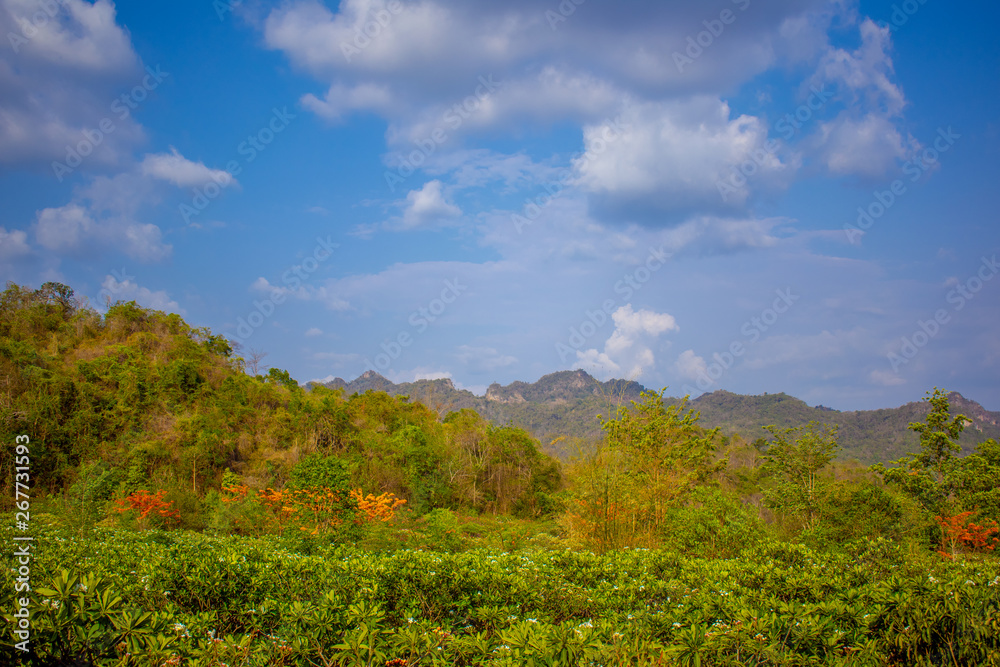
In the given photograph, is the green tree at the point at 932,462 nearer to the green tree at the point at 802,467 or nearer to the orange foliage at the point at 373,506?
the green tree at the point at 802,467

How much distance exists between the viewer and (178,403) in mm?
17297

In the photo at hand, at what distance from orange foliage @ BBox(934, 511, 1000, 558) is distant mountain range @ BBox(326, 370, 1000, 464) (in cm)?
1193

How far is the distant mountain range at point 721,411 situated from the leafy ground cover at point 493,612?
1685 cm

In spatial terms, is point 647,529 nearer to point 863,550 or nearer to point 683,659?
point 863,550

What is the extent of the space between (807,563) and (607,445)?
630 cm

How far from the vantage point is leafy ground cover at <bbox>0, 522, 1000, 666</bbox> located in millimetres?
2408

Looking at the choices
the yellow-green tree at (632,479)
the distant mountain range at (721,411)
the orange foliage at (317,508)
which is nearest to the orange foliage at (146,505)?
the orange foliage at (317,508)

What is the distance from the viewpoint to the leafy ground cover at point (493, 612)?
7.90ft

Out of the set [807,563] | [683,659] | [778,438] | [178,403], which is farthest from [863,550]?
[178,403]

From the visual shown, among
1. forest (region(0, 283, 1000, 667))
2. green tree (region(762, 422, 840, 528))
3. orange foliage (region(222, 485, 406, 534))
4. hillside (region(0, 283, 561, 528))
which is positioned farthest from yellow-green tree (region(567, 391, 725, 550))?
hillside (region(0, 283, 561, 528))

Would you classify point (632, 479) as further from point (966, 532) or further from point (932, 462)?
point (932, 462)

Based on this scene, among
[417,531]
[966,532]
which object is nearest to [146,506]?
[417,531]

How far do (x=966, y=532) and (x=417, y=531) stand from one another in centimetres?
1209

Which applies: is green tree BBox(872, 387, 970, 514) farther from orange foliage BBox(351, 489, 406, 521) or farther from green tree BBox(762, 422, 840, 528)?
orange foliage BBox(351, 489, 406, 521)
